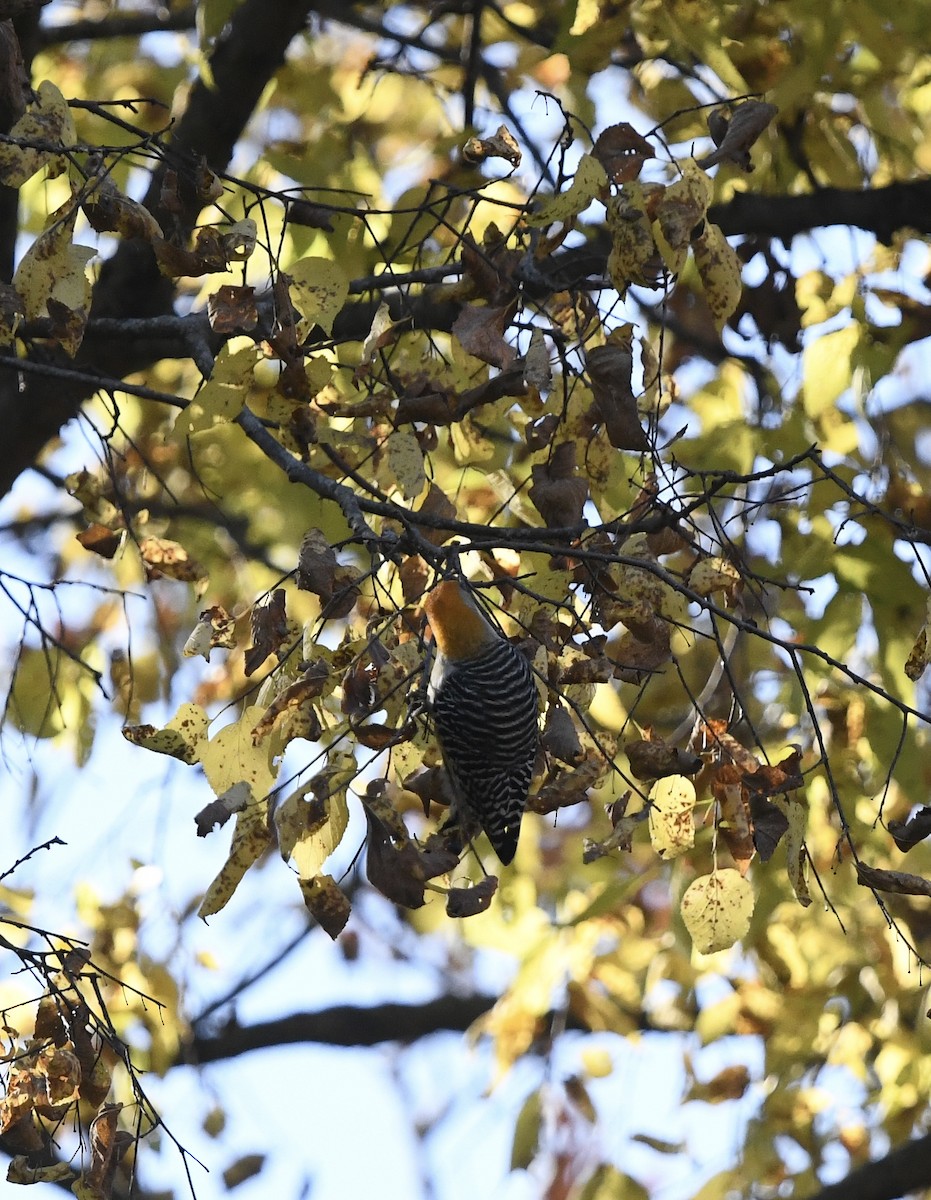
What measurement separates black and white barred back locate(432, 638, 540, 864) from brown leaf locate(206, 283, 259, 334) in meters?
0.93

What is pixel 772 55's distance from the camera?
3918 mm

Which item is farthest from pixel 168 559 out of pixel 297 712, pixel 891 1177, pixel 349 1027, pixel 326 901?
pixel 349 1027

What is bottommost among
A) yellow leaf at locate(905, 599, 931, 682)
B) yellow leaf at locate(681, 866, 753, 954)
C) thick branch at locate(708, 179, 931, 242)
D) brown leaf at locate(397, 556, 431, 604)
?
yellow leaf at locate(681, 866, 753, 954)

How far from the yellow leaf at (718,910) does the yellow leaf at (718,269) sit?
3.25 feet

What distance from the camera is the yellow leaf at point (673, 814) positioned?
7.89 feet

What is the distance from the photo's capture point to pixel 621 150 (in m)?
2.64

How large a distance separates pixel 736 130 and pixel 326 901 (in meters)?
1.56

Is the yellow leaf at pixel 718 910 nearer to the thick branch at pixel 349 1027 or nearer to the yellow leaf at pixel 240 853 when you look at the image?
the yellow leaf at pixel 240 853

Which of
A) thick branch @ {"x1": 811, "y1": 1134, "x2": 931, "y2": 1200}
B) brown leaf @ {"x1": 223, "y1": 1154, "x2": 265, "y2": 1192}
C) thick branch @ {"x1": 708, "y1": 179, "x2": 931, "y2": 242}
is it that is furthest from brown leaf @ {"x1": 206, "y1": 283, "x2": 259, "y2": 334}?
brown leaf @ {"x1": 223, "y1": 1154, "x2": 265, "y2": 1192}

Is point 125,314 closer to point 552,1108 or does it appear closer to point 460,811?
point 460,811

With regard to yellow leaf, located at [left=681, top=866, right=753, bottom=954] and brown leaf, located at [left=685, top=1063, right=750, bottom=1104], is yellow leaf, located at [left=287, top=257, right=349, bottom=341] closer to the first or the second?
yellow leaf, located at [left=681, top=866, right=753, bottom=954]

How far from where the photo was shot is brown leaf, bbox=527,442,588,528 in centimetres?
264

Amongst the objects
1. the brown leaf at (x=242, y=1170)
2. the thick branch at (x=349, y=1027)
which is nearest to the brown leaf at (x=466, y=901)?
the thick branch at (x=349, y=1027)

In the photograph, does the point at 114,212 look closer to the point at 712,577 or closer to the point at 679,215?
the point at 679,215
